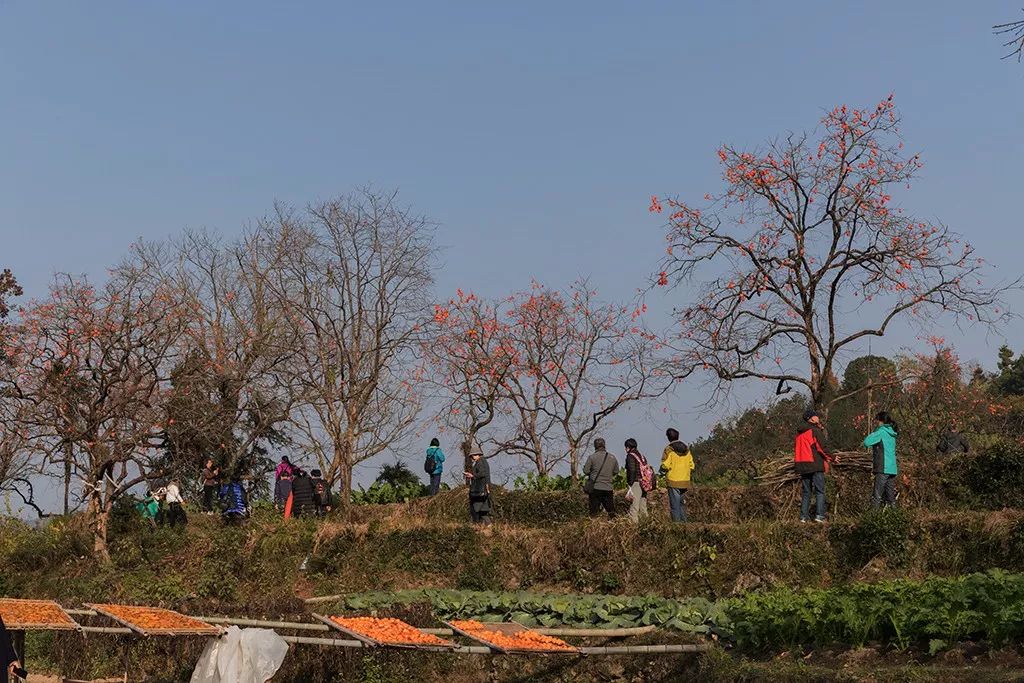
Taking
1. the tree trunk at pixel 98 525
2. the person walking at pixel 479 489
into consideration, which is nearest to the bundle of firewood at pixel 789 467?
the person walking at pixel 479 489

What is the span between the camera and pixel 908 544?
58.3ft

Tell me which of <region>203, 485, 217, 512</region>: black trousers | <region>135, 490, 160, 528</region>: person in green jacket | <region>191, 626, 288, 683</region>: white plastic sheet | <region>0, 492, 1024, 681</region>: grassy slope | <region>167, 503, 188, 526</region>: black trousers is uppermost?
<region>203, 485, 217, 512</region>: black trousers

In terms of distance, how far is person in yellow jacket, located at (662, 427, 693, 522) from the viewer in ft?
67.3

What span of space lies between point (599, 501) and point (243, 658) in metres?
9.14

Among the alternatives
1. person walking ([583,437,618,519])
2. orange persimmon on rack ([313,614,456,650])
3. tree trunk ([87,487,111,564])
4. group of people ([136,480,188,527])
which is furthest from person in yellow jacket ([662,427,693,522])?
tree trunk ([87,487,111,564])

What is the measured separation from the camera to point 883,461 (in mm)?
19234

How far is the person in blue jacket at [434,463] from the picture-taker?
28.7 metres

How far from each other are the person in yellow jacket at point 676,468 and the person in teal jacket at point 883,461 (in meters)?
2.91

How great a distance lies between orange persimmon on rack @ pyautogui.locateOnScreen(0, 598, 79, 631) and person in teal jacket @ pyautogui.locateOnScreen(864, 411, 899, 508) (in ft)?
37.9

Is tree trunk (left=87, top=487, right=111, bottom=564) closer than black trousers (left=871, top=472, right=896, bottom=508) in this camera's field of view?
No

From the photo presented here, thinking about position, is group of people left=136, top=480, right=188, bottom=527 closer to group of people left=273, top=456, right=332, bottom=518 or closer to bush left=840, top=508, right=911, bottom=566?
group of people left=273, top=456, right=332, bottom=518

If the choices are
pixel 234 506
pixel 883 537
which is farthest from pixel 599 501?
pixel 234 506

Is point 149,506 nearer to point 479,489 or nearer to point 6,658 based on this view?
point 479,489

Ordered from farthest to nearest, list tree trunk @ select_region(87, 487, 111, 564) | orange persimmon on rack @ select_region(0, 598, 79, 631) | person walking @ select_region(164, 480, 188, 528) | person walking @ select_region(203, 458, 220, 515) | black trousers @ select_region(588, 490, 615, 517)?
person walking @ select_region(203, 458, 220, 515) → person walking @ select_region(164, 480, 188, 528) → tree trunk @ select_region(87, 487, 111, 564) → black trousers @ select_region(588, 490, 615, 517) → orange persimmon on rack @ select_region(0, 598, 79, 631)
